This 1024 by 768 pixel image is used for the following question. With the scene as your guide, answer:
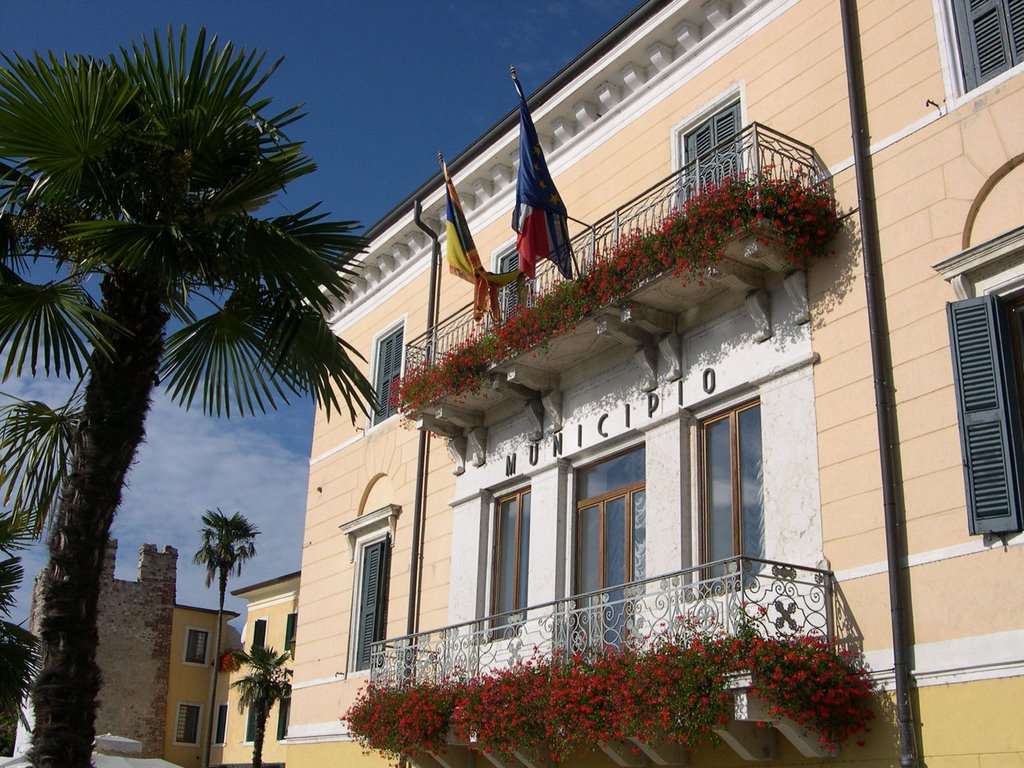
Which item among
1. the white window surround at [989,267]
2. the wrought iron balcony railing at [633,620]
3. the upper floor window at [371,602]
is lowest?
the wrought iron balcony railing at [633,620]

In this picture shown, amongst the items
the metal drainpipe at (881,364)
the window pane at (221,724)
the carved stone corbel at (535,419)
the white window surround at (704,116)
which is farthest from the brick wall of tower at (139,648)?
the metal drainpipe at (881,364)

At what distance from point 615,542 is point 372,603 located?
593 centimetres

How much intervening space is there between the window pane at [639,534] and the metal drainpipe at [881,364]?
3408 mm

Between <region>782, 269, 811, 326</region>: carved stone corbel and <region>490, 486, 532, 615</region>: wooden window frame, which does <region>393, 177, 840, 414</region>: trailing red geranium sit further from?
<region>490, 486, 532, 615</region>: wooden window frame

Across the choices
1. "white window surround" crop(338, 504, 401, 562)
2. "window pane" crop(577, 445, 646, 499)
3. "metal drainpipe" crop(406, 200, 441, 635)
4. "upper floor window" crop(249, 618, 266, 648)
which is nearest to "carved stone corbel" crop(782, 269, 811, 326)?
"window pane" crop(577, 445, 646, 499)

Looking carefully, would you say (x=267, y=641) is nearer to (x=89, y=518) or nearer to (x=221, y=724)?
(x=221, y=724)

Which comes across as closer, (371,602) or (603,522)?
(603,522)

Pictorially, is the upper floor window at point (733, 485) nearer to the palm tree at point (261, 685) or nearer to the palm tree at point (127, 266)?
the palm tree at point (127, 266)

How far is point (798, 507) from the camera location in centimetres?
1138

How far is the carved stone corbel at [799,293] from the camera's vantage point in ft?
39.0

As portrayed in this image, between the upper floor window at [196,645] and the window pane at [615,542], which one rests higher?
the upper floor window at [196,645]

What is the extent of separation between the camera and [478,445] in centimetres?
1650

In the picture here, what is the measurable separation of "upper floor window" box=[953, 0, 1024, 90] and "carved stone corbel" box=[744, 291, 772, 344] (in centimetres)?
284

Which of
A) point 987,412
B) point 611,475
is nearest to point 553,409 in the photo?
point 611,475
